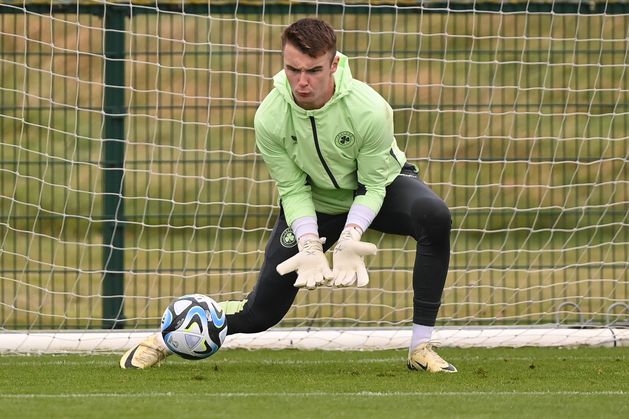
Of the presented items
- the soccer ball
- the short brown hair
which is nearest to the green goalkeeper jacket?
the short brown hair

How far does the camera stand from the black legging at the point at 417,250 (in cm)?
740

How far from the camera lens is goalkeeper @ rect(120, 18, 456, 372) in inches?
276

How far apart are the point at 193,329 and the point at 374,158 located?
4.08 feet

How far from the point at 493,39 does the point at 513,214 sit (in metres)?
1.27

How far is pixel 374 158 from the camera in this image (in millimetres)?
7238

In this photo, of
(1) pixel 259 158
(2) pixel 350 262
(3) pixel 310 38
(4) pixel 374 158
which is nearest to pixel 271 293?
(2) pixel 350 262

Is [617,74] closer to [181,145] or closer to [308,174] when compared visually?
[181,145]

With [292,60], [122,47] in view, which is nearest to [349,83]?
[292,60]

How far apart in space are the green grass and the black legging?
313 mm

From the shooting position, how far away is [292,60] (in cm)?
680

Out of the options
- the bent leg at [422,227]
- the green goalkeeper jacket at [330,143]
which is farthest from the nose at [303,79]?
the bent leg at [422,227]

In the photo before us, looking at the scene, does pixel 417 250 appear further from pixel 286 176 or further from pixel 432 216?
pixel 286 176

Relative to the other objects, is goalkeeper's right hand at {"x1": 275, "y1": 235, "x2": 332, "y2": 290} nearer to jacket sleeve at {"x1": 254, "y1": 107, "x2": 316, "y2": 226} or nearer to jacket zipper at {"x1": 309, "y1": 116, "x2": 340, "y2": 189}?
jacket sleeve at {"x1": 254, "y1": 107, "x2": 316, "y2": 226}

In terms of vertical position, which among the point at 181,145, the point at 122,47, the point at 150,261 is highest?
Answer: the point at 122,47
